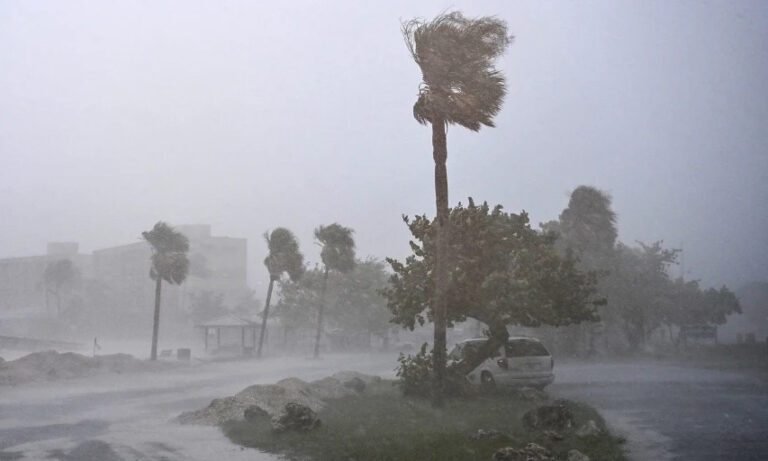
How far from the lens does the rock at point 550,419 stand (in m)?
14.0

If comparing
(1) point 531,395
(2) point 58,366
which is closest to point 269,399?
(1) point 531,395

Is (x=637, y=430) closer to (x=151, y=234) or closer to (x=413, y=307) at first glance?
(x=413, y=307)

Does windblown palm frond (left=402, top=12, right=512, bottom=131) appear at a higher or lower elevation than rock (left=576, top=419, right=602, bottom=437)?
higher

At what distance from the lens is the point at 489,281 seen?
2059 cm

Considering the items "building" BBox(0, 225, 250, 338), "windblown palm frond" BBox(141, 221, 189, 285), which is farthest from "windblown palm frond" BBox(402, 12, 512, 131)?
"building" BBox(0, 225, 250, 338)

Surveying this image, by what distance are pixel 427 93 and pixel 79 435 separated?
12.5m

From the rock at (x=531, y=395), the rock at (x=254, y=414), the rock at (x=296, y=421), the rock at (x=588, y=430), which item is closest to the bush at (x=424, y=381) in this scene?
the rock at (x=531, y=395)

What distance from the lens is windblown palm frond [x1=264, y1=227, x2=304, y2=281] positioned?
180 feet

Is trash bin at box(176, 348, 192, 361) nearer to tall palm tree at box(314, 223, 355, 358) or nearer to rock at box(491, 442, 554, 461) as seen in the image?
tall palm tree at box(314, 223, 355, 358)

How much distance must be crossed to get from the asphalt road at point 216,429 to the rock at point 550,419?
1.29 metres

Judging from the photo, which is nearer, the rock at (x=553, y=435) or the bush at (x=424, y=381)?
the rock at (x=553, y=435)

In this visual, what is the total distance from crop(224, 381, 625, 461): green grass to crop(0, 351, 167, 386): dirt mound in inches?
791

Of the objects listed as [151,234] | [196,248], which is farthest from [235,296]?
[151,234]

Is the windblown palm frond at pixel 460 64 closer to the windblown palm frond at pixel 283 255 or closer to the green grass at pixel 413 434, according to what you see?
the green grass at pixel 413 434
